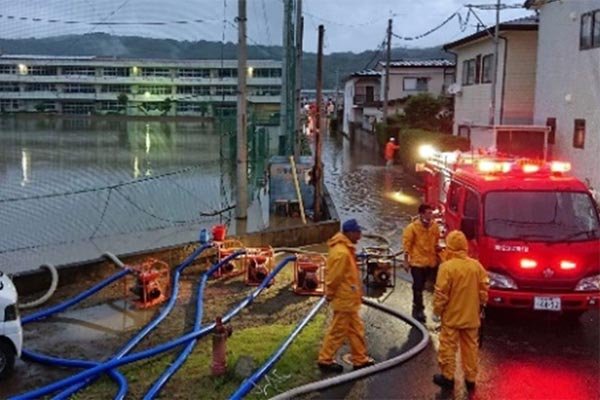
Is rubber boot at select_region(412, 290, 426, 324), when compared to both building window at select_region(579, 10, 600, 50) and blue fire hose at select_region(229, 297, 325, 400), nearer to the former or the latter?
blue fire hose at select_region(229, 297, 325, 400)

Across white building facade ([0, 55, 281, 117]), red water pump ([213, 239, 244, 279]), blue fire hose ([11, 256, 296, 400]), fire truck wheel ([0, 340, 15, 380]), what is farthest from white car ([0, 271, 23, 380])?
white building facade ([0, 55, 281, 117])

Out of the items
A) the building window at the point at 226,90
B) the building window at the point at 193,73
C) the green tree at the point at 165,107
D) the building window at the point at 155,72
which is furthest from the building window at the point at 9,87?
the building window at the point at 226,90

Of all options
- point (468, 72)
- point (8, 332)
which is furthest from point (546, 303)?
point (468, 72)

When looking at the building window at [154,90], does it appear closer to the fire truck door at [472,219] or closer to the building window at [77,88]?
the building window at [77,88]

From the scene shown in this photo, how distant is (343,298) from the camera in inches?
281

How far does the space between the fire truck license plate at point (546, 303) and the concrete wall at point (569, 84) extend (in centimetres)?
1135

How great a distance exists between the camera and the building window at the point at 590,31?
62.3 ft

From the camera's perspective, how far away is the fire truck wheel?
7035mm

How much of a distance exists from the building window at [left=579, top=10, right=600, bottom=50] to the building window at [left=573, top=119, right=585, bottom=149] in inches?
88.0

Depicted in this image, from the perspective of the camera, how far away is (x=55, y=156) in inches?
1425

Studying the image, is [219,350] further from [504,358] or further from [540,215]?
[540,215]

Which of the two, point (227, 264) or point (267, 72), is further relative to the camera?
point (267, 72)

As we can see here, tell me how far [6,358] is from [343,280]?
12.2 feet

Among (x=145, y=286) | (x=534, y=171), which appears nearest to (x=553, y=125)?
(x=534, y=171)
